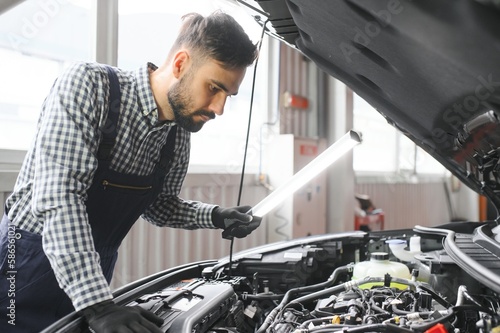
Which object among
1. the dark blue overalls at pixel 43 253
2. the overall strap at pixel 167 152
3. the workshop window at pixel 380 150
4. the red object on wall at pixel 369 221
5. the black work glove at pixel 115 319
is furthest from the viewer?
the workshop window at pixel 380 150

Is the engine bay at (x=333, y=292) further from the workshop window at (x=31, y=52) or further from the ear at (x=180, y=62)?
the workshop window at (x=31, y=52)

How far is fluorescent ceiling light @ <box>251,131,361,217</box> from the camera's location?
1.79 meters

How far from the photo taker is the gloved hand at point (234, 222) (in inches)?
69.4

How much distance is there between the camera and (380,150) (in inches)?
256

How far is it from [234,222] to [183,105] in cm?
54

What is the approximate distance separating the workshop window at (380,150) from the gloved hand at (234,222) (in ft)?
13.5

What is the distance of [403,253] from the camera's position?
1.87m

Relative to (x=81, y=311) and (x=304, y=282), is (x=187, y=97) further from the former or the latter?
(x=304, y=282)

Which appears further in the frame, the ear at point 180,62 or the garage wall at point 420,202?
the garage wall at point 420,202

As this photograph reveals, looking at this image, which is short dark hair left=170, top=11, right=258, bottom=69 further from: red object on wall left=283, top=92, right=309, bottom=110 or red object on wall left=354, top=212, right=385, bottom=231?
red object on wall left=354, top=212, right=385, bottom=231

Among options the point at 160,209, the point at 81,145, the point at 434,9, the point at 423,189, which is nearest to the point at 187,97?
the point at 81,145

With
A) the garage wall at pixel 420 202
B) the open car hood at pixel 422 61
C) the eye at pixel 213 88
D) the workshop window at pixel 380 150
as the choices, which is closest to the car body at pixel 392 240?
the open car hood at pixel 422 61

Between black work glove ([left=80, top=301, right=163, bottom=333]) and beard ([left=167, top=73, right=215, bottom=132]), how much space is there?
60cm

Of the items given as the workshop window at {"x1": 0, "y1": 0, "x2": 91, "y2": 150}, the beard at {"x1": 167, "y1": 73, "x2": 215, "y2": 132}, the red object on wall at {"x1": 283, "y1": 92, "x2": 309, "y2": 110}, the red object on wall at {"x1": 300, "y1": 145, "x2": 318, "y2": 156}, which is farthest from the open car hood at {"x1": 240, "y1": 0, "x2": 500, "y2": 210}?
the red object on wall at {"x1": 283, "y1": 92, "x2": 309, "y2": 110}
